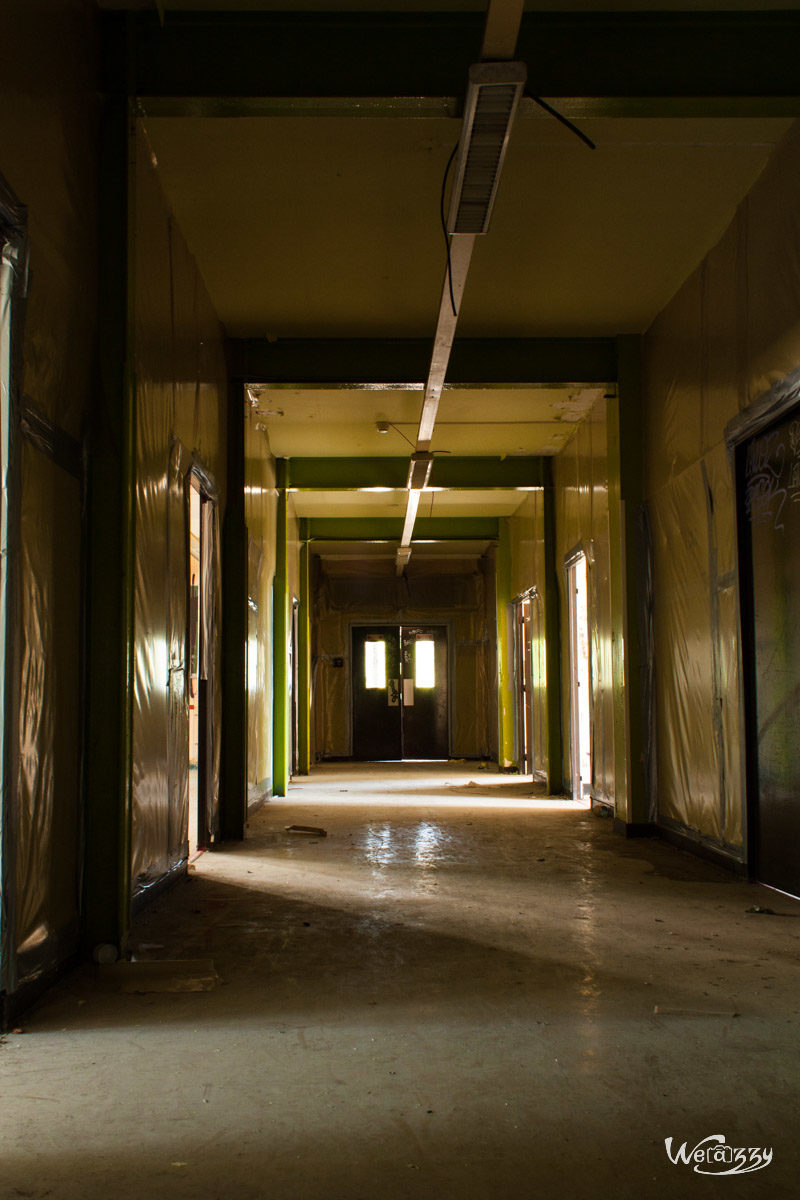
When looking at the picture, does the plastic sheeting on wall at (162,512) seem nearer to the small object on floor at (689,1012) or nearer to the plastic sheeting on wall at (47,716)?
the plastic sheeting on wall at (47,716)

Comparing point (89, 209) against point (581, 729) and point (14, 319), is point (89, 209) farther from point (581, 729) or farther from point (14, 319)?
point (581, 729)

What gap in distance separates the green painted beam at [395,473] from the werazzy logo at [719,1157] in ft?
26.5

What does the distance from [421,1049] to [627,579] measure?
4558 millimetres

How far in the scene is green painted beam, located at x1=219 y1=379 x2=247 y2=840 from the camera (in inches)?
253

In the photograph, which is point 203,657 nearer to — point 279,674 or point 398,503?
point 279,674

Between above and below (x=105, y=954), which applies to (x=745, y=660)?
above

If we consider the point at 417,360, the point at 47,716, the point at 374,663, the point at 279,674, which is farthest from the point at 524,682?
the point at 47,716

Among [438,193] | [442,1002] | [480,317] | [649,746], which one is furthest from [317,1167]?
[480,317]

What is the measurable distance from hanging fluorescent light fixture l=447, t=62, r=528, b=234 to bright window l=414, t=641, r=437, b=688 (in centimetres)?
1180

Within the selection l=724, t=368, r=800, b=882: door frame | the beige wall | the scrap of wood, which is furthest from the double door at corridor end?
l=724, t=368, r=800, b=882: door frame

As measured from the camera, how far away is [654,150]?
14.6 ft

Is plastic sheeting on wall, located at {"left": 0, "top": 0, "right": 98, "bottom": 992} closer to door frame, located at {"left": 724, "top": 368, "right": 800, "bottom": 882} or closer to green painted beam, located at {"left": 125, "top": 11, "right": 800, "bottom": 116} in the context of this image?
green painted beam, located at {"left": 125, "top": 11, "right": 800, "bottom": 116}

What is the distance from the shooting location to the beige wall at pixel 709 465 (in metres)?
4.46

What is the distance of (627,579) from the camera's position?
6.62 metres
